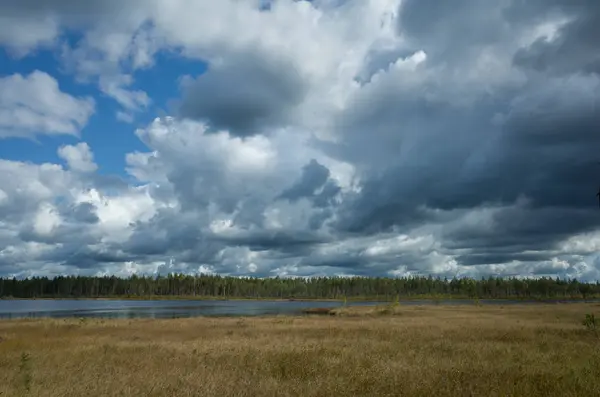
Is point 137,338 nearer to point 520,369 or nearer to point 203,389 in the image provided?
point 203,389

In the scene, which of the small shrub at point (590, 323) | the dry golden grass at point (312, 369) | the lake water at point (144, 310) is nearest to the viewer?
the dry golden grass at point (312, 369)

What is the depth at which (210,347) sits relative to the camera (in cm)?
2644

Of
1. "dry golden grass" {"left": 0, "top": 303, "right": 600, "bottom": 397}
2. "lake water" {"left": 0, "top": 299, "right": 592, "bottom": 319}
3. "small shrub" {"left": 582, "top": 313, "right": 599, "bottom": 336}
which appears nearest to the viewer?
"dry golden grass" {"left": 0, "top": 303, "right": 600, "bottom": 397}

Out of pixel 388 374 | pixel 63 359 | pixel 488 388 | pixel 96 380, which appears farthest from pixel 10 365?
pixel 488 388

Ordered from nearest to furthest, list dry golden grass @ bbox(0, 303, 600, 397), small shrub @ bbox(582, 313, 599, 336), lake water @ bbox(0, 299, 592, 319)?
1. dry golden grass @ bbox(0, 303, 600, 397)
2. small shrub @ bbox(582, 313, 599, 336)
3. lake water @ bbox(0, 299, 592, 319)

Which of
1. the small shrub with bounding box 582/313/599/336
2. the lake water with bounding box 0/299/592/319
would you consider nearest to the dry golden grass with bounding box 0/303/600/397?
the small shrub with bounding box 582/313/599/336

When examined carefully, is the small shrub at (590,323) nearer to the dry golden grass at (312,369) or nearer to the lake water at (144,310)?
the dry golden grass at (312,369)

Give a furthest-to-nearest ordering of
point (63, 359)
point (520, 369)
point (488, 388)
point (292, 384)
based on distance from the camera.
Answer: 1. point (63, 359)
2. point (520, 369)
3. point (292, 384)
4. point (488, 388)

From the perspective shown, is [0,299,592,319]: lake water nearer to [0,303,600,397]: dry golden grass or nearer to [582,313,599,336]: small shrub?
[0,303,600,397]: dry golden grass

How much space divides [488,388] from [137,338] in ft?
95.0

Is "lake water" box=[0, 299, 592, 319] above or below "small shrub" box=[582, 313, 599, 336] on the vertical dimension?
below

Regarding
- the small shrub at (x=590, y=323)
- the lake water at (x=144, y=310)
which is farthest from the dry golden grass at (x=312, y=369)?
the lake water at (x=144, y=310)

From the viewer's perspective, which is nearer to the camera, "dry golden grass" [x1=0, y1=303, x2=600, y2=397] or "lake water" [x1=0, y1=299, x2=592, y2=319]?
"dry golden grass" [x1=0, y1=303, x2=600, y2=397]

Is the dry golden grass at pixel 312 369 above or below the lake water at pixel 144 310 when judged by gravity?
above
